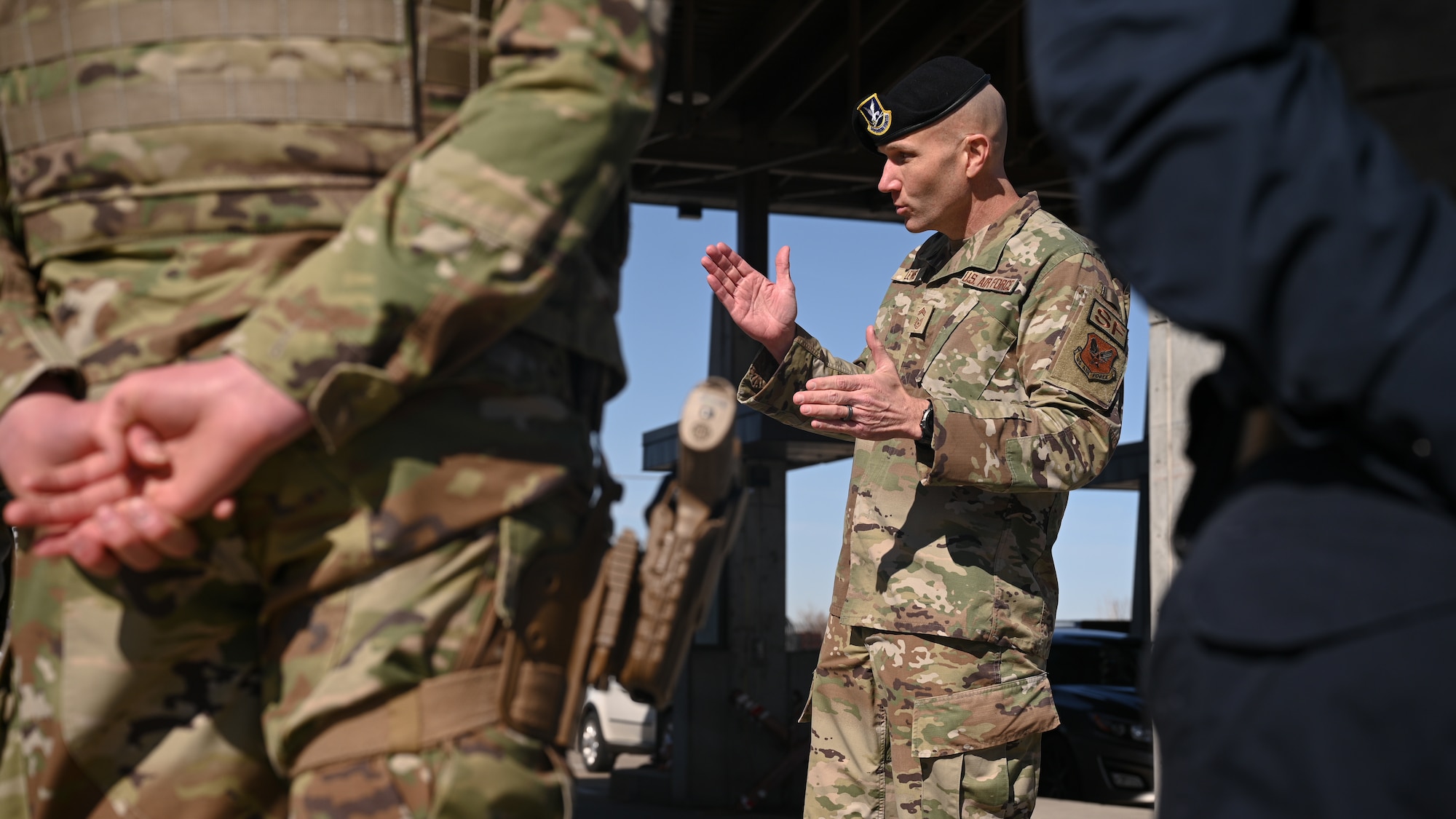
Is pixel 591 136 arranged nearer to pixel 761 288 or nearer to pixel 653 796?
pixel 761 288

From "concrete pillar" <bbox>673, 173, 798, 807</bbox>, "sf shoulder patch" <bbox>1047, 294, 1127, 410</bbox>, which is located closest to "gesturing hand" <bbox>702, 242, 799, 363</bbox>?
"sf shoulder patch" <bbox>1047, 294, 1127, 410</bbox>

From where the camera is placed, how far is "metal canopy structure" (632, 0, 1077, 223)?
8758 millimetres

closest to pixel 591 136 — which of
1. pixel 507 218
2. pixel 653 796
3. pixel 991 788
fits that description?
pixel 507 218

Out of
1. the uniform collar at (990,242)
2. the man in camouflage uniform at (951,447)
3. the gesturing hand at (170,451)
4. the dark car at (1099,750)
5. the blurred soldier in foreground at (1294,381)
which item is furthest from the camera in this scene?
the dark car at (1099,750)

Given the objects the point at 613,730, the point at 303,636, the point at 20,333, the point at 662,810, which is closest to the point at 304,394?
the point at 303,636

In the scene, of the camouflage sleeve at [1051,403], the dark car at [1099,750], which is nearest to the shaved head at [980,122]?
the camouflage sleeve at [1051,403]

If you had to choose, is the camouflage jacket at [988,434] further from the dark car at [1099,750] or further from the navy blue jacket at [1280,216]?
the dark car at [1099,750]

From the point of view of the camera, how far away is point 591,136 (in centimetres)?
130

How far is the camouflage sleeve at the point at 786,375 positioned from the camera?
290 centimetres

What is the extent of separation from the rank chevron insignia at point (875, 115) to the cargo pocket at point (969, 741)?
1.28m

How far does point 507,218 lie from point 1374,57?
0.76m

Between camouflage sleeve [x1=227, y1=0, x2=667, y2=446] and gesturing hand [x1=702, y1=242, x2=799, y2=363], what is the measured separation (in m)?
1.52

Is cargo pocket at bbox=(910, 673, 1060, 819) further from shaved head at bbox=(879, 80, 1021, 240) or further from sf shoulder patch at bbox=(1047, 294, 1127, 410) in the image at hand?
shaved head at bbox=(879, 80, 1021, 240)

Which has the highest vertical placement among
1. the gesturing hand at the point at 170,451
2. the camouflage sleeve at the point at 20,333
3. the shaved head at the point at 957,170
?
the shaved head at the point at 957,170
